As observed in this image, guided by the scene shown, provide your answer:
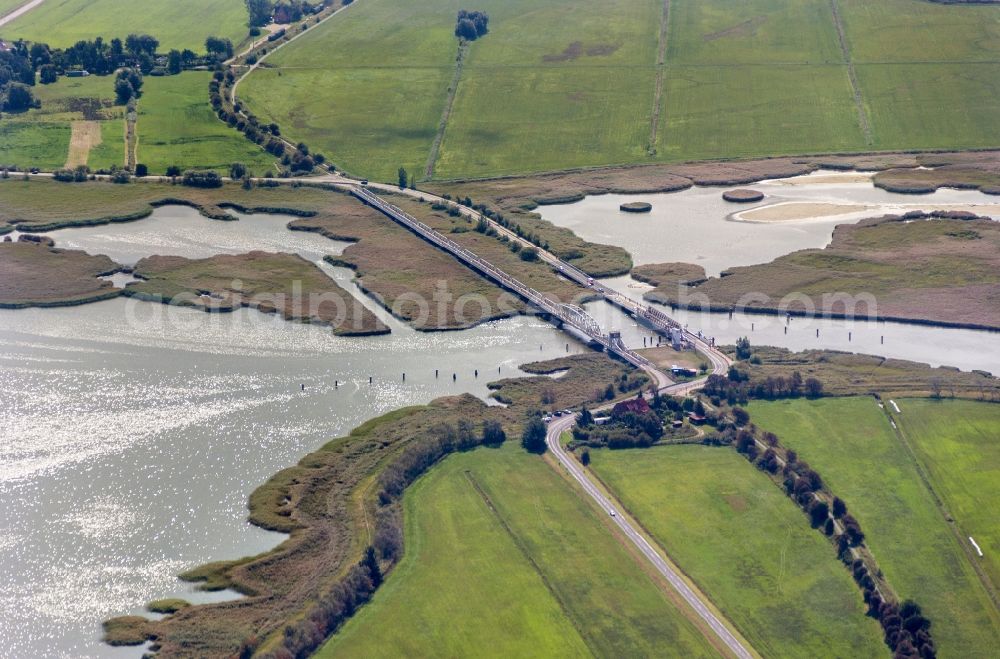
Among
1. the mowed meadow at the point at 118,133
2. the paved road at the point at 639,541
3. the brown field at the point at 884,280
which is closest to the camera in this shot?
the paved road at the point at 639,541

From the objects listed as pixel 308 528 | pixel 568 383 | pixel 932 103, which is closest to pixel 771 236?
pixel 568 383

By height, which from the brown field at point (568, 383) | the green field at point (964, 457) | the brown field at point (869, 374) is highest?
the brown field at point (869, 374)

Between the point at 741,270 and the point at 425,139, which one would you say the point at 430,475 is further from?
the point at 425,139

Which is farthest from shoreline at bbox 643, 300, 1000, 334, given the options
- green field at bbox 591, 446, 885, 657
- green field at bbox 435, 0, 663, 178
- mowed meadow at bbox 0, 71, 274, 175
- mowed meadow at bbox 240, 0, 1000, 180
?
mowed meadow at bbox 0, 71, 274, 175

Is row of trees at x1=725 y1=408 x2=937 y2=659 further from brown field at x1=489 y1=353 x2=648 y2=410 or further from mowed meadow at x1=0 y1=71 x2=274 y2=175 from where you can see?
mowed meadow at x1=0 y1=71 x2=274 y2=175

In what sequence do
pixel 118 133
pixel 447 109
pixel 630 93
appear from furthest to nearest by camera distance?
pixel 630 93 → pixel 447 109 → pixel 118 133

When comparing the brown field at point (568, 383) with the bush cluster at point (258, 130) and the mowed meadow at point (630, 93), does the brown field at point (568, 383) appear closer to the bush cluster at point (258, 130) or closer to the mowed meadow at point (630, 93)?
the mowed meadow at point (630, 93)

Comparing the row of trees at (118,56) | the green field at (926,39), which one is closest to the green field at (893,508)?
the green field at (926,39)

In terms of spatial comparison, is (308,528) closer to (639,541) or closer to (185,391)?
(639,541)
